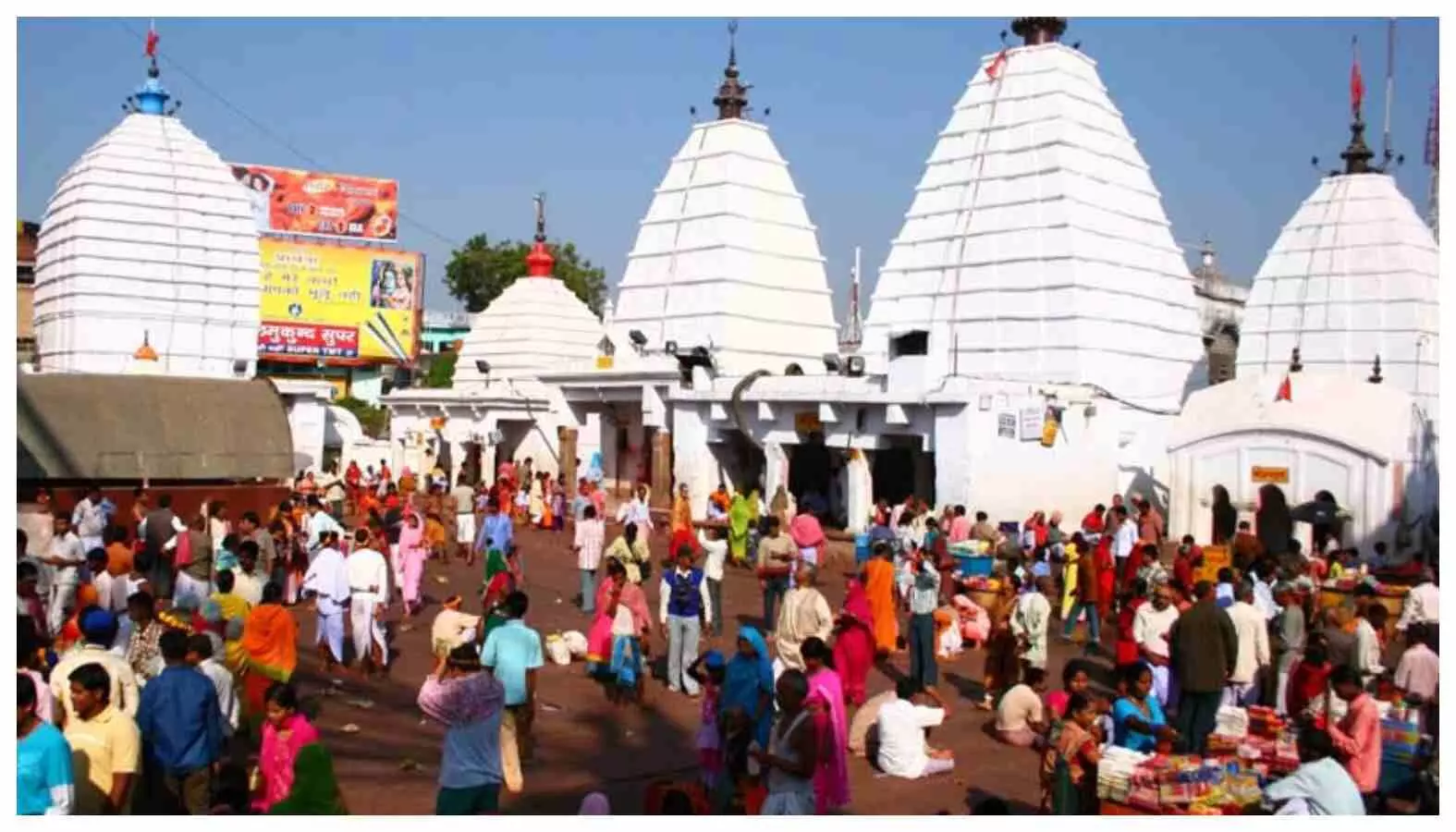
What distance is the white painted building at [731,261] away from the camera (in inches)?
1169

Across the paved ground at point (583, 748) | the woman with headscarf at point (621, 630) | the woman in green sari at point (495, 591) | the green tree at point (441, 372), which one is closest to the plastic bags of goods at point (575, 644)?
the paved ground at point (583, 748)

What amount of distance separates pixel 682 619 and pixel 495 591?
1581 millimetres

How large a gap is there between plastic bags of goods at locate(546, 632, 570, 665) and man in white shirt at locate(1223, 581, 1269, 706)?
5435 millimetres

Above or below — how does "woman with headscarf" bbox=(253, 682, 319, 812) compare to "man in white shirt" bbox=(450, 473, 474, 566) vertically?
below

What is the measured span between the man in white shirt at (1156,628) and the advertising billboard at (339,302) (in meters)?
47.2

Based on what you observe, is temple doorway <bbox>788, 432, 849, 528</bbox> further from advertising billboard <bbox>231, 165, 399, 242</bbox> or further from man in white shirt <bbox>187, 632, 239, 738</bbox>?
advertising billboard <bbox>231, 165, 399, 242</bbox>

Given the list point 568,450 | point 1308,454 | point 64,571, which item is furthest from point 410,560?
point 568,450

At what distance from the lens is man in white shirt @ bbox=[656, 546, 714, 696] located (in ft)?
34.7

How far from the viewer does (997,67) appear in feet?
92.2

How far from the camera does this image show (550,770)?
28.6 feet

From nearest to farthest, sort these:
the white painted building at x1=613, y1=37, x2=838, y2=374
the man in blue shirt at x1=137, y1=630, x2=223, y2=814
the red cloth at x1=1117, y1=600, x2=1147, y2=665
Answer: the man in blue shirt at x1=137, y1=630, x2=223, y2=814 → the red cloth at x1=1117, y1=600, x2=1147, y2=665 → the white painted building at x1=613, y1=37, x2=838, y2=374

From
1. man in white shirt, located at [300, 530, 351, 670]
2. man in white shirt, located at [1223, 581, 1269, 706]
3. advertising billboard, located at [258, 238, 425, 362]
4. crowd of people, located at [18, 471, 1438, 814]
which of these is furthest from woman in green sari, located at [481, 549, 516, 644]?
advertising billboard, located at [258, 238, 425, 362]

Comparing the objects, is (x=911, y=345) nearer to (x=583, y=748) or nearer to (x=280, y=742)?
(x=583, y=748)

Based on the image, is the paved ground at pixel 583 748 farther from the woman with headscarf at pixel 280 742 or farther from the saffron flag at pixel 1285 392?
the saffron flag at pixel 1285 392
